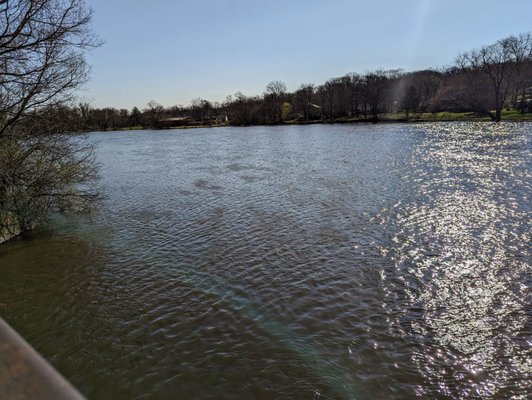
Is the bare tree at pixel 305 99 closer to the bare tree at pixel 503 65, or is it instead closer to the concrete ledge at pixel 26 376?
the bare tree at pixel 503 65

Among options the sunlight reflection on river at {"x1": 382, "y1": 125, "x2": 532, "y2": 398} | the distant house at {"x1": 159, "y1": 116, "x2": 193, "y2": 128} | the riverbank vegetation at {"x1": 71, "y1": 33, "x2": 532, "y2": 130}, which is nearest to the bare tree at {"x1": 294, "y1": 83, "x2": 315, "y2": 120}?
the riverbank vegetation at {"x1": 71, "y1": 33, "x2": 532, "y2": 130}

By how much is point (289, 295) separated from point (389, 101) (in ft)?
371

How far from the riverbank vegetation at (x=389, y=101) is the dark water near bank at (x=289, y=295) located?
30.4 feet

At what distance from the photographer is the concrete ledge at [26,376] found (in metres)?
1.06

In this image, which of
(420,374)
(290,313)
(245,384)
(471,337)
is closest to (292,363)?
(245,384)

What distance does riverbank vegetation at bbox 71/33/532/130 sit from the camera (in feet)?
245

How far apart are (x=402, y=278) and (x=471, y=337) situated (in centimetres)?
308

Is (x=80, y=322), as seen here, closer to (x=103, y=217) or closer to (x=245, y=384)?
Answer: (x=245, y=384)

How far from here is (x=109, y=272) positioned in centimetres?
1340

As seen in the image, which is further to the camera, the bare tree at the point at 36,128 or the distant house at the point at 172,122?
the distant house at the point at 172,122

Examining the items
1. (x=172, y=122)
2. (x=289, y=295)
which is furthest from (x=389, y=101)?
(x=289, y=295)

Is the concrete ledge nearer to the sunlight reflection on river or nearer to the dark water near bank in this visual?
the dark water near bank

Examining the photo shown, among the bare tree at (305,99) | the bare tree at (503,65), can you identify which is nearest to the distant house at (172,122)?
the bare tree at (305,99)

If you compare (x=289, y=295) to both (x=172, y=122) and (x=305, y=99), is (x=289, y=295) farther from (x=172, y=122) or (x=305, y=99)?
(x=172, y=122)
